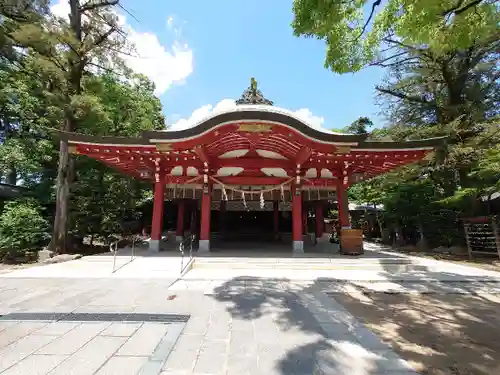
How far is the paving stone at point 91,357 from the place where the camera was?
7.91 feet

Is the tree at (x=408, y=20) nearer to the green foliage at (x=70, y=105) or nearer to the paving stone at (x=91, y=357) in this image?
the paving stone at (x=91, y=357)

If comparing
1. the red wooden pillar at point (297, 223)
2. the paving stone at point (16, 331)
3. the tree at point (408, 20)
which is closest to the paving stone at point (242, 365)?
the paving stone at point (16, 331)

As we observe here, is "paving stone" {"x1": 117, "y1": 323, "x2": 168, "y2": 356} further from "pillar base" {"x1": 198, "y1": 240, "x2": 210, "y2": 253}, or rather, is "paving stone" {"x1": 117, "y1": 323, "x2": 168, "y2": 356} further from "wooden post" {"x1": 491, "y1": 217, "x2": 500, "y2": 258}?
"wooden post" {"x1": 491, "y1": 217, "x2": 500, "y2": 258}

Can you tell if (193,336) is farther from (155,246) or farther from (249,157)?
(249,157)

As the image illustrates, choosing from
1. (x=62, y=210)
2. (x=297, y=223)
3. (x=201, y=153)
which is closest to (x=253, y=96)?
(x=201, y=153)

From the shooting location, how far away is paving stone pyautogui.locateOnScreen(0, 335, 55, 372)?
255 cm

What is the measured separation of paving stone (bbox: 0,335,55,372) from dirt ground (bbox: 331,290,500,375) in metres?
Answer: 4.00

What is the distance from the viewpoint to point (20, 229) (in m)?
9.81

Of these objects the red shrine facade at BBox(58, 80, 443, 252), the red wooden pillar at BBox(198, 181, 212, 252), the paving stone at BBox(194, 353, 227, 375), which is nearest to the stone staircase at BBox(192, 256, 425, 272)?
the red wooden pillar at BBox(198, 181, 212, 252)

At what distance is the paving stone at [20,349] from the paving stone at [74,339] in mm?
105

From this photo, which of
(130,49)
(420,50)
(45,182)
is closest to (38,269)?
(45,182)

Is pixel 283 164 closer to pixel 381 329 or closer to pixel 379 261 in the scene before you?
pixel 379 261

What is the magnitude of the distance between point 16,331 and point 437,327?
5.66 m

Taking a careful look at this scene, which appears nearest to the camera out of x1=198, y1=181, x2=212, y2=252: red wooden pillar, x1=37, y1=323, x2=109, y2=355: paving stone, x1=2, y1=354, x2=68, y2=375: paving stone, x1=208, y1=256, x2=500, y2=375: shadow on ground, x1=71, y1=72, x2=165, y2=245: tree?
x1=2, y1=354, x2=68, y2=375: paving stone
